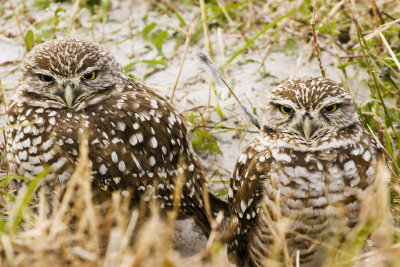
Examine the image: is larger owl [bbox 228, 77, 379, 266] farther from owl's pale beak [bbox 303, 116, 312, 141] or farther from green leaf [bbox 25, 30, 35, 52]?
green leaf [bbox 25, 30, 35, 52]

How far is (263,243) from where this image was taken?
2770 millimetres

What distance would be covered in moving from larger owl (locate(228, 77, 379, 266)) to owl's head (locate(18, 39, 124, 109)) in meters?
0.94

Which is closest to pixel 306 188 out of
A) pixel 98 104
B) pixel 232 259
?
pixel 232 259

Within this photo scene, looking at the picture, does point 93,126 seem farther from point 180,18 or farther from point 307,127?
point 180,18

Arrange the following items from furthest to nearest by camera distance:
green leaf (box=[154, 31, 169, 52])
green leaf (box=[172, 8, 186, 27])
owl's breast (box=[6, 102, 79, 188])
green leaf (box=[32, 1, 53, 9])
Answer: green leaf (box=[32, 1, 53, 9])
green leaf (box=[172, 8, 186, 27])
green leaf (box=[154, 31, 169, 52])
owl's breast (box=[6, 102, 79, 188])

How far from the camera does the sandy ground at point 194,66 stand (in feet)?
12.5

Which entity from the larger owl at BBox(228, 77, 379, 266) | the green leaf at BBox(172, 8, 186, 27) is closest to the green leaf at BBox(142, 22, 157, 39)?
the green leaf at BBox(172, 8, 186, 27)

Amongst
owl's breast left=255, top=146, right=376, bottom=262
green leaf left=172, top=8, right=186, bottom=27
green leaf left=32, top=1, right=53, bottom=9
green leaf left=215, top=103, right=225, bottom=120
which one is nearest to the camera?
owl's breast left=255, top=146, right=376, bottom=262

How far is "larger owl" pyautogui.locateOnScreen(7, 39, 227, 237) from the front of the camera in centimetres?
285

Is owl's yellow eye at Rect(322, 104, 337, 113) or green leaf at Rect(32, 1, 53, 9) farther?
green leaf at Rect(32, 1, 53, 9)

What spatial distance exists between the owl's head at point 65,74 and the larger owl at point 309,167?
3.08 ft

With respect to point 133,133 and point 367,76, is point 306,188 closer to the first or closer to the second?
point 133,133

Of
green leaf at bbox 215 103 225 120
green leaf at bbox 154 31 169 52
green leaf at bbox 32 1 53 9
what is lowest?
green leaf at bbox 215 103 225 120

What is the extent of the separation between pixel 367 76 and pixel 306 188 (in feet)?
5.69
